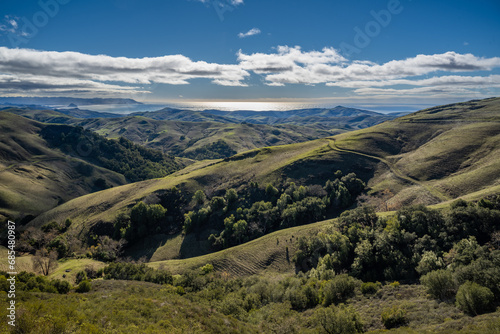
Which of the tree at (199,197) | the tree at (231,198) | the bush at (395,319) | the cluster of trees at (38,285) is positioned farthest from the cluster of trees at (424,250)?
the tree at (199,197)

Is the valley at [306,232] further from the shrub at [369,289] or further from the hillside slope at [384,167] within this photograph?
the hillside slope at [384,167]

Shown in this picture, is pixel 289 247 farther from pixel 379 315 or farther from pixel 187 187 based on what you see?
pixel 187 187

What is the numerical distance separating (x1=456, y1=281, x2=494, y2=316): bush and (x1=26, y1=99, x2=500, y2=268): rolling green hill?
7379 cm

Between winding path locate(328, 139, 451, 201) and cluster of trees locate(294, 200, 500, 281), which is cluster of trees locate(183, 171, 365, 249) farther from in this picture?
cluster of trees locate(294, 200, 500, 281)

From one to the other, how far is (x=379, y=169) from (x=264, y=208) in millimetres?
75489

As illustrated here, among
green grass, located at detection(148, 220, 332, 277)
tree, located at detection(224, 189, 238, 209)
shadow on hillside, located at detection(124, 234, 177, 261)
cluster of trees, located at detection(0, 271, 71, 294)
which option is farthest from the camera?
tree, located at detection(224, 189, 238, 209)

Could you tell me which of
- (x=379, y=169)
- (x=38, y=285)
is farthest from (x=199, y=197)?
(x=379, y=169)

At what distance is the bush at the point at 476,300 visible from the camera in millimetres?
29547

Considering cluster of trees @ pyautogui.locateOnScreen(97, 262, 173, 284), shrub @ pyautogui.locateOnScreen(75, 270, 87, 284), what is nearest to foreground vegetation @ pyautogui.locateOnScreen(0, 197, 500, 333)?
cluster of trees @ pyautogui.locateOnScreen(97, 262, 173, 284)

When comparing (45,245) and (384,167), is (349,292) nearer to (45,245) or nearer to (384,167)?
(384,167)

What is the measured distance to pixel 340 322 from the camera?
32781 millimetres

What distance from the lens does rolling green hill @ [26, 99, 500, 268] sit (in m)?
104

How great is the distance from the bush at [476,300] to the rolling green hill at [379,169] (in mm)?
73790

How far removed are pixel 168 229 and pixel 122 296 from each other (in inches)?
3334
